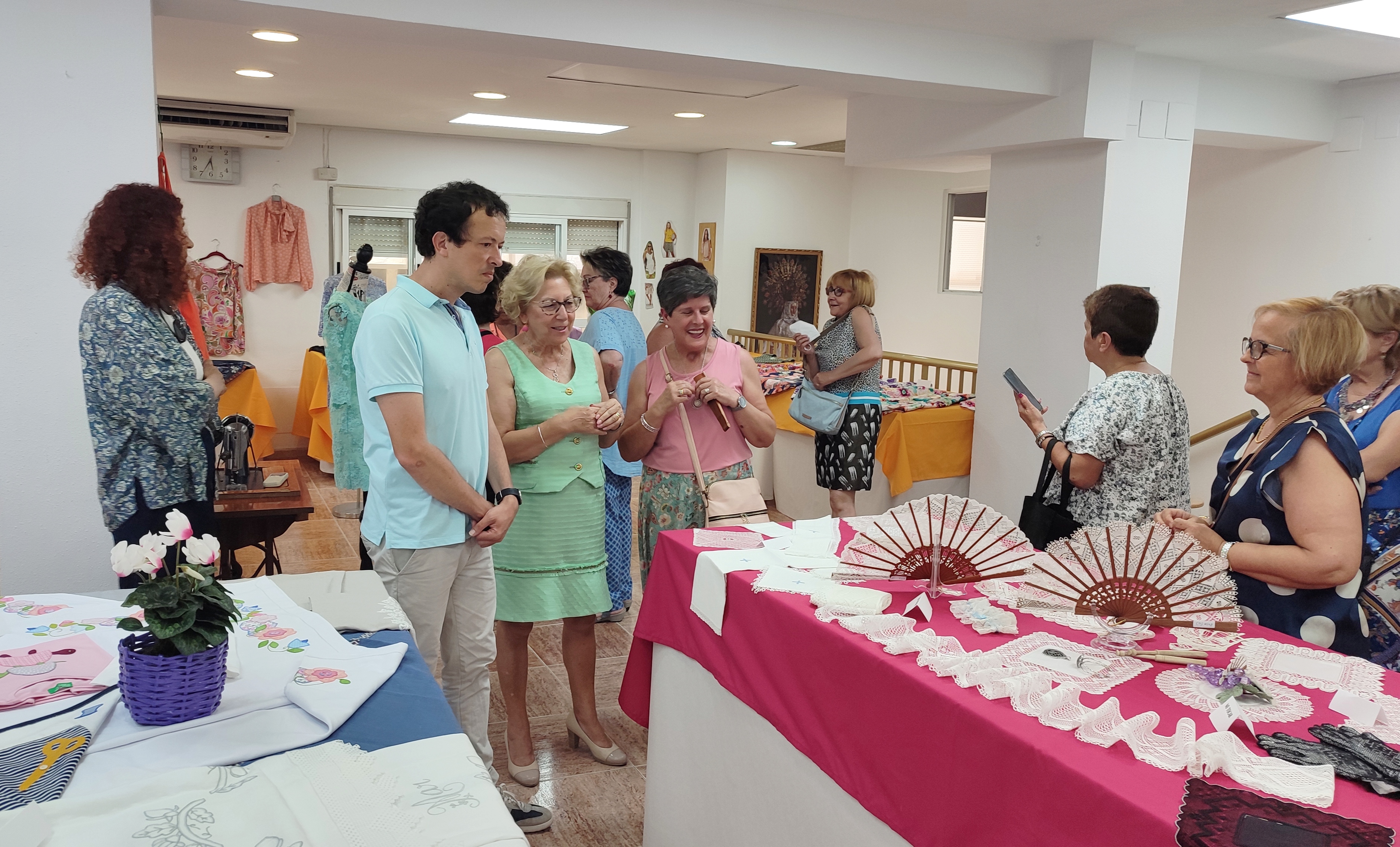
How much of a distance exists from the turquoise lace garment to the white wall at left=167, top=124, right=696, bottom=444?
4701 mm

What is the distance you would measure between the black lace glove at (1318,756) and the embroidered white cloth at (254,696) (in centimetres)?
136

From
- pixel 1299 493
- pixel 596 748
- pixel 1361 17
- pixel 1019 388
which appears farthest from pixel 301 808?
pixel 1361 17

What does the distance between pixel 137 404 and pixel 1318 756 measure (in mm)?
2669

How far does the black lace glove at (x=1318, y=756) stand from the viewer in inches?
50.9

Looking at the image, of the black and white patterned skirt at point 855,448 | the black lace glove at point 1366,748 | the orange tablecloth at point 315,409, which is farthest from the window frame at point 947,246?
the black lace glove at point 1366,748

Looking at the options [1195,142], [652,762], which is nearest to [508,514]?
[652,762]

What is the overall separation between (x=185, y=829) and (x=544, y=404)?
1.71 metres

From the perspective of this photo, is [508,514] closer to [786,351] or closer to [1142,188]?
[1142,188]

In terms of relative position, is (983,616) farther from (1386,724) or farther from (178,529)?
(178,529)

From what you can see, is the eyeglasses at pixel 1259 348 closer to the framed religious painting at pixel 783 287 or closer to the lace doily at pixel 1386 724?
the lace doily at pixel 1386 724

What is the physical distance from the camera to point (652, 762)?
256 cm

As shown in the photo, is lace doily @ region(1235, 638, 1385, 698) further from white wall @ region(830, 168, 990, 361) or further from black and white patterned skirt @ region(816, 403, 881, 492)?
white wall @ region(830, 168, 990, 361)

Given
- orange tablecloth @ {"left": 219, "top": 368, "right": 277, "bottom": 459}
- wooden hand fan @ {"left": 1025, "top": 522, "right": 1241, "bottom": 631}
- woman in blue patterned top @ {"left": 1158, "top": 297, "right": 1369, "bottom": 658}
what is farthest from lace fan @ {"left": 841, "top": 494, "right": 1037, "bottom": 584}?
orange tablecloth @ {"left": 219, "top": 368, "right": 277, "bottom": 459}

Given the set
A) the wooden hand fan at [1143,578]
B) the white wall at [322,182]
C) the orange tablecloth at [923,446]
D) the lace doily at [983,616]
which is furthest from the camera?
the white wall at [322,182]
